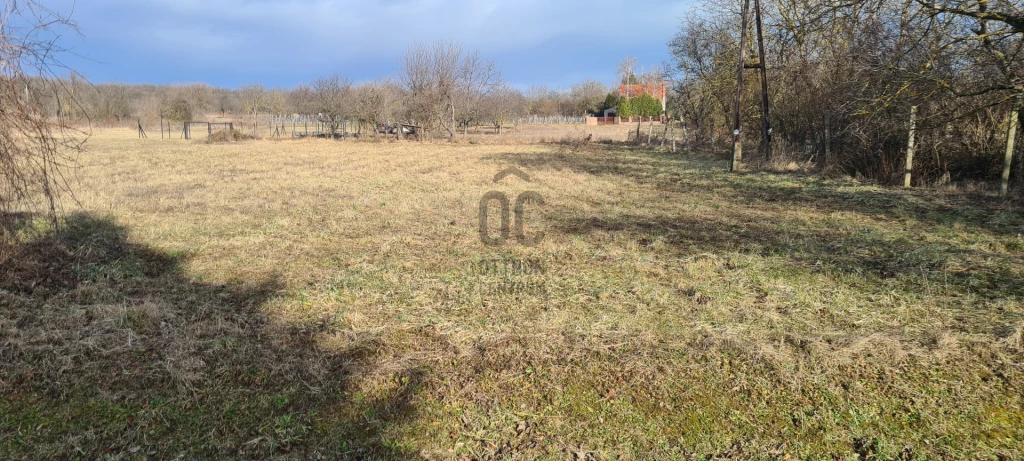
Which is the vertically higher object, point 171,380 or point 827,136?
point 827,136

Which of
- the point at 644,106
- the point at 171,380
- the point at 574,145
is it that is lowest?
the point at 171,380

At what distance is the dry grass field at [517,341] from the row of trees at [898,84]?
9.16 ft

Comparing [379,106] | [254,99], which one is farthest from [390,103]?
[254,99]

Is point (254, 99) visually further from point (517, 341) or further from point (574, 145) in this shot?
point (517, 341)

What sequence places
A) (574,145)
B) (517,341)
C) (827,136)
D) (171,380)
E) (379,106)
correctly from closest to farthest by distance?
(171,380) → (517,341) → (827,136) → (574,145) → (379,106)

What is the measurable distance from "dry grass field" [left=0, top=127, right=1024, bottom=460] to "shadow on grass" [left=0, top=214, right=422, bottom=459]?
2 cm

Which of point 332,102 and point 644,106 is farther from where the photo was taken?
point 644,106

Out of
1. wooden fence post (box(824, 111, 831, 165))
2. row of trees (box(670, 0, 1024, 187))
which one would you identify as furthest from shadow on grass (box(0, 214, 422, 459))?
wooden fence post (box(824, 111, 831, 165))

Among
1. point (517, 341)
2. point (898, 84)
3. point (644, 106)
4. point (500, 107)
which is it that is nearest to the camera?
point (517, 341)

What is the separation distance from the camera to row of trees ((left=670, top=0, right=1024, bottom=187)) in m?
8.49

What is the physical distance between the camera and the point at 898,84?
996 cm

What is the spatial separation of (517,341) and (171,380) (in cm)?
226

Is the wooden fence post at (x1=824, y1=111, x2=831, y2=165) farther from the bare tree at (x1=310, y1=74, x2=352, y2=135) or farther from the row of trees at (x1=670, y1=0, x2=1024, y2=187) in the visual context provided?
the bare tree at (x1=310, y1=74, x2=352, y2=135)

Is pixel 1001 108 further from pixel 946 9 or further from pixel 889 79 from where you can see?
pixel 946 9
